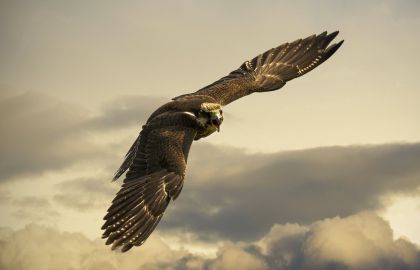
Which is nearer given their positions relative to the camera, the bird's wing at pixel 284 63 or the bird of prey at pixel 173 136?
the bird of prey at pixel 173 136

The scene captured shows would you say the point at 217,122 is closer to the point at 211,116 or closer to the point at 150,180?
the point at 211,116

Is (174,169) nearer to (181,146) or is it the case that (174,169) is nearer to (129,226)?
(181,146)

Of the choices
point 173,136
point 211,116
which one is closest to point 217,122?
point 211,116

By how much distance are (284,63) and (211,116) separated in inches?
264

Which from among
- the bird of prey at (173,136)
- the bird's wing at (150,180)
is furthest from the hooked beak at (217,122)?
the bird's wing at (150,180)

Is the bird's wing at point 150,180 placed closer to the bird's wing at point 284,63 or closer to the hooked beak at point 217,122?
the hooked beak at point 217,122

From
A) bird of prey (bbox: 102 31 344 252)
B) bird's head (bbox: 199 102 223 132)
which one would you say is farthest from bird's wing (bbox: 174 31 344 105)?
bird's head (bbox: 199 102 223 132)

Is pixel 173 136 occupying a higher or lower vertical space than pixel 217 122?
lower

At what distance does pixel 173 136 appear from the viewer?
18969mm

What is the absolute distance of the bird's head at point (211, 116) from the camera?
64.1ft

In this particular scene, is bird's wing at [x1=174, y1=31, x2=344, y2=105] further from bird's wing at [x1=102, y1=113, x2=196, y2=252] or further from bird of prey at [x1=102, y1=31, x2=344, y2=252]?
bird's wing at [x1=102, y1=113, x2=196, y2=252]

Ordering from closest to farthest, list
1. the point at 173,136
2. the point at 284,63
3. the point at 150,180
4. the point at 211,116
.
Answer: the point at 150,180, the point at 173,136, the point at 211,116, the point at 284,63

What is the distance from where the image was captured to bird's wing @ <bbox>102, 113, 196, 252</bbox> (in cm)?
1678

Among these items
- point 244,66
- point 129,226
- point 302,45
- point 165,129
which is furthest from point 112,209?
point 302,45
